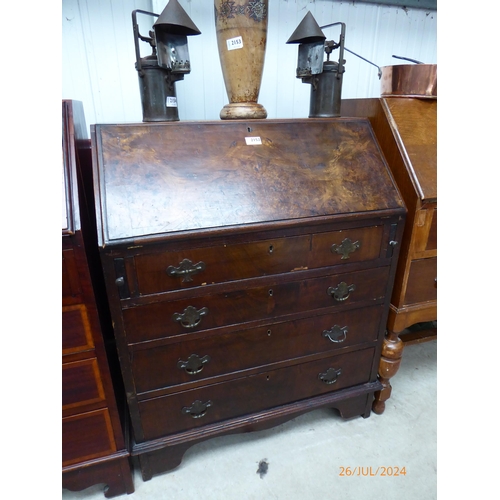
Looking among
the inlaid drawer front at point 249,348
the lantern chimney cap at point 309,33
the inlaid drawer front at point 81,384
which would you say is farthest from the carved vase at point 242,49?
the inlaid drawer front at point 81,384

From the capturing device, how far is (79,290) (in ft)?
3.01

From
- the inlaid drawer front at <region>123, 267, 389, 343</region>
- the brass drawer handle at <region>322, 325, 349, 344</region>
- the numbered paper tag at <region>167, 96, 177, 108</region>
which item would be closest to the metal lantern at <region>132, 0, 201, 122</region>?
the numbered paper tag at <region>167, 96, 177, 108</region>

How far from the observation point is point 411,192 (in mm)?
1188

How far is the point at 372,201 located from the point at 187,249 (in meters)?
0.65

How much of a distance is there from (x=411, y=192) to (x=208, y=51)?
1.09 m

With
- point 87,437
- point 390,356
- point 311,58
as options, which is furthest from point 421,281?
point 87,437

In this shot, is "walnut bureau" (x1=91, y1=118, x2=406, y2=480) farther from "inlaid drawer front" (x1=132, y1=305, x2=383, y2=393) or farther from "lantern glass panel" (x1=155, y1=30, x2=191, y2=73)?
"lantern glass panel" (x1=155, y1=30, x2=191, y2=73)

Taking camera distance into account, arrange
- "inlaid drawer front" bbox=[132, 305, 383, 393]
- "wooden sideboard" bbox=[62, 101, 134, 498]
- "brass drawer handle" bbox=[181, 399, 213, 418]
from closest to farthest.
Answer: "wooden sideboard" bbox=[62, 101, 134, 498], "inlaid drawer front" bbox=[132, 305, 383, 393], "brass drawer handle" bbox=[181, 399, 213, 418]

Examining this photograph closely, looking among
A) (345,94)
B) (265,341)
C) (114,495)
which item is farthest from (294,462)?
(345,94)

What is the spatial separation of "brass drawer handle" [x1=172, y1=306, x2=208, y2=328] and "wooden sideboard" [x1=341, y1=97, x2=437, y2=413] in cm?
78

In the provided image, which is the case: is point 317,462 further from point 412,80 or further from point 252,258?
point 412,80

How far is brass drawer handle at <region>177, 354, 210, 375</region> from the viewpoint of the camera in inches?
44.4

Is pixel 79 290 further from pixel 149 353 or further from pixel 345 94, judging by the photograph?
pixel 345 94
